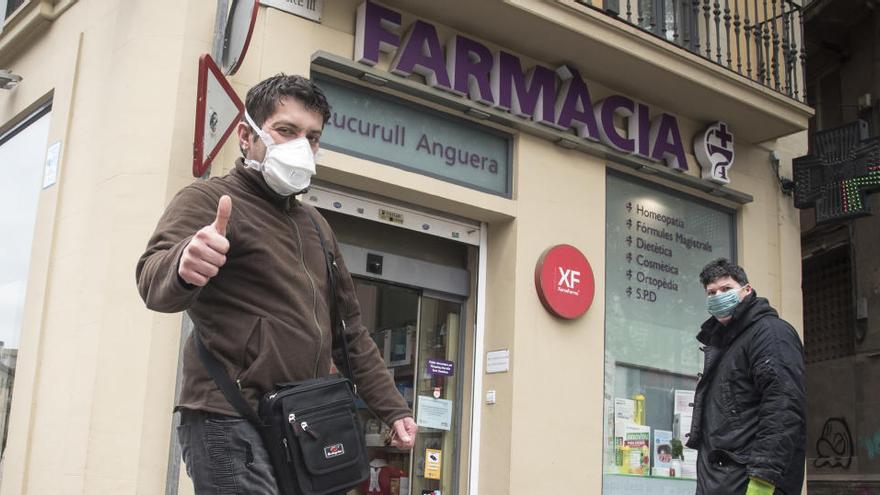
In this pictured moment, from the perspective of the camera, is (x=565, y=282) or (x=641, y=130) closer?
(x=565, y=282)

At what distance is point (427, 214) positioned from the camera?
8180mm

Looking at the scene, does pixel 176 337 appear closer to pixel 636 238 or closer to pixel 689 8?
pixel 636 238

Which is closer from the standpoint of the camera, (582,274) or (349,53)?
(349,53)

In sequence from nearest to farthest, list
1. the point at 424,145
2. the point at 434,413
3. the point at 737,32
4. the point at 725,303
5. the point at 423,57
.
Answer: the point at 725,303
the point at 423,57
the point at 424,145
the point at 434,413
the point at 737,32

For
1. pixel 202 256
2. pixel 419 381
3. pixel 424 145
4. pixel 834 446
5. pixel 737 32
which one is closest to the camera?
pixel 202 256

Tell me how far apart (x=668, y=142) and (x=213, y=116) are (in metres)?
5.36

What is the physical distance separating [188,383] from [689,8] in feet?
28.2

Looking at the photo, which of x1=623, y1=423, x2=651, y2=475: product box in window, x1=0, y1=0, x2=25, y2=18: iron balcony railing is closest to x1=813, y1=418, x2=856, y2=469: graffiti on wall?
x1=623, y1=423, x2=651, y2=475: product box in window

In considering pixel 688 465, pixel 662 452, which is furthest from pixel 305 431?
pixel 688 465

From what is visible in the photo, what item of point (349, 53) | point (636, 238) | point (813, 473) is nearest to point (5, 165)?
point (349, 53)

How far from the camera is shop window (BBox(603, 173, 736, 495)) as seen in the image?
888cm

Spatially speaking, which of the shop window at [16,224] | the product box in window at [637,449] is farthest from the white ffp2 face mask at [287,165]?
the product box in window at [637,449]

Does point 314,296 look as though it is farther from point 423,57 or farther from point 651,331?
point 651,331

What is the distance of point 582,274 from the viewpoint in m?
8.58
